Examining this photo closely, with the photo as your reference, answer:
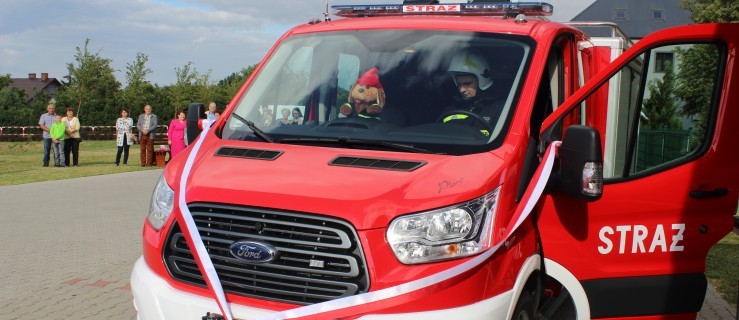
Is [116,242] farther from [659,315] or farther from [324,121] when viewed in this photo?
[659,315]

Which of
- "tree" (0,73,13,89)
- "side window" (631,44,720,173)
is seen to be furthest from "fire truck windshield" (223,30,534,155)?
"tree" (0,73,13,89)

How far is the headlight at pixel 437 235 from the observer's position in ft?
11.1

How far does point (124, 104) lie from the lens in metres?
51.3

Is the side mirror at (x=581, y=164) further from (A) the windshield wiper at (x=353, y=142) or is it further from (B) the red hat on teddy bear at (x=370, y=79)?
(B) the red hat on teddy bear at (x=370, y=79)

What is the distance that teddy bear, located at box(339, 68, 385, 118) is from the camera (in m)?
4.37

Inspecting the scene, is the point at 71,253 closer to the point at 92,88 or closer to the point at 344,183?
the point at 344,183

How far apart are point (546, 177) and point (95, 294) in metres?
4.44

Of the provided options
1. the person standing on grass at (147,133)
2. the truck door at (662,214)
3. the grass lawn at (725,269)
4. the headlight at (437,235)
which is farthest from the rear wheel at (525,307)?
the person standing on grass at (147,133)

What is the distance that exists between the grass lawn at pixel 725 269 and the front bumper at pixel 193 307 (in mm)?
3853

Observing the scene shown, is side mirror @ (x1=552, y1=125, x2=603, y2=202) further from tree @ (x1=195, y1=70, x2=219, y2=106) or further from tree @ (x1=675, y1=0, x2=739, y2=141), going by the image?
tree @ (x1=195, y1=70, x2=219, y2=106)

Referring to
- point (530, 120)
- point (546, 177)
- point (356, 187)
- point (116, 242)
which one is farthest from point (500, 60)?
point (116, 242)

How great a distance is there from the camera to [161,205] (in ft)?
12.8

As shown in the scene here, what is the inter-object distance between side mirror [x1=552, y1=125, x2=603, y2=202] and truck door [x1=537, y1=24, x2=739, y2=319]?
27 centimetres

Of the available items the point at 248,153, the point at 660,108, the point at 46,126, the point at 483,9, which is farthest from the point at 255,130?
the point at 46,126
